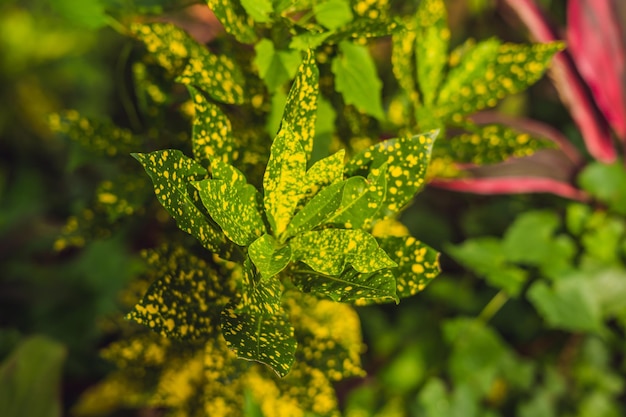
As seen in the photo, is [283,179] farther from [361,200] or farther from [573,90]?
[573,90]

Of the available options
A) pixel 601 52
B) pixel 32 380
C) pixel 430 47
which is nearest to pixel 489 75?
pixel 430 47

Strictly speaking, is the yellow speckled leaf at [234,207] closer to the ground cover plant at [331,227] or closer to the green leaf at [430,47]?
the ground cover plant at [331,227]

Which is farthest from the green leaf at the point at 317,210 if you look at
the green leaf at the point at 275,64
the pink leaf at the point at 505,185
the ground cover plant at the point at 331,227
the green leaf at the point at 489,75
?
the pink leaf at the point at 505,185

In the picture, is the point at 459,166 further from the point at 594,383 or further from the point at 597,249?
the point at 594,383

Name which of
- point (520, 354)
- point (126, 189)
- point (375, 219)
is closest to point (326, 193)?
point (375, 219)

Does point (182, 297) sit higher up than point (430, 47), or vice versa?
point (430, 47)

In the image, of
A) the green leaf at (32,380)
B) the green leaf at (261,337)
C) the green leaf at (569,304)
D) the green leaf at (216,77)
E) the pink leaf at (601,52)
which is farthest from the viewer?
the pink leaf at (601,52)
